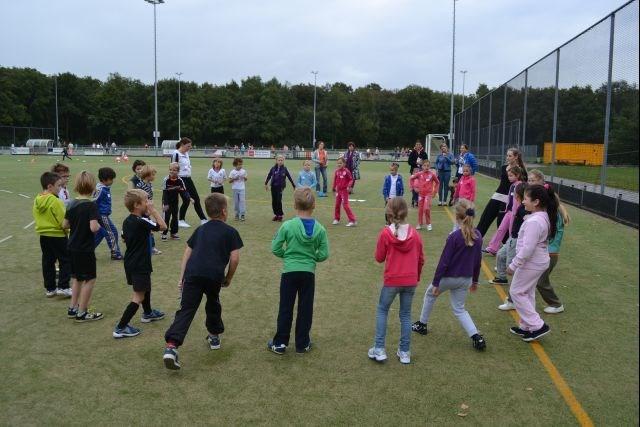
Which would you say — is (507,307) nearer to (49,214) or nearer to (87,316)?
(87,316)

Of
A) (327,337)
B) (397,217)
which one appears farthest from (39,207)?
(397,217)

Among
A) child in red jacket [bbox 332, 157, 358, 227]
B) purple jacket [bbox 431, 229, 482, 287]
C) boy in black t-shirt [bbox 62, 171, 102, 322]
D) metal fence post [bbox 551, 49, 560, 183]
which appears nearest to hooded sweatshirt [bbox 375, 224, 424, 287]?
purple jacket [bbox 431, 229, 482, 287]

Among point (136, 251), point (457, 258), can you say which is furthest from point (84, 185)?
point (457, 258)

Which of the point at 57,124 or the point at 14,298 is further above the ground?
the point at 57,124

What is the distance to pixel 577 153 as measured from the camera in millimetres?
15562

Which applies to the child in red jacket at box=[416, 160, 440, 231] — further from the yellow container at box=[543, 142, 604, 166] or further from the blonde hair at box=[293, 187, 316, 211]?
the blonde hair at box=[293, 187, 316, 211]

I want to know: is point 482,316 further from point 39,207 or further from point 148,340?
point 39,207

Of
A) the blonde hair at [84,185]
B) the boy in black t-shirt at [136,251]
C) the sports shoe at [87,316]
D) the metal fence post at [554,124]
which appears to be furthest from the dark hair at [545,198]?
the metal fence post at [554,124]

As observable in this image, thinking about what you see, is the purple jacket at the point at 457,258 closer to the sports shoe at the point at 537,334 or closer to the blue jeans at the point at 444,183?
the sports shoe at the point at 537,334

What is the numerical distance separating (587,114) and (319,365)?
13176 mm

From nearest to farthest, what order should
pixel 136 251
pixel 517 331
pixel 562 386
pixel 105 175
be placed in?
pixel 562 386 < pixel 136 251 < pixel 517 331 < pixel 105 175

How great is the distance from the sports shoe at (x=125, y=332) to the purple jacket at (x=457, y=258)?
326 cm

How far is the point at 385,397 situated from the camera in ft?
14.4

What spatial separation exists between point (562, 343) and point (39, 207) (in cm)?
636
